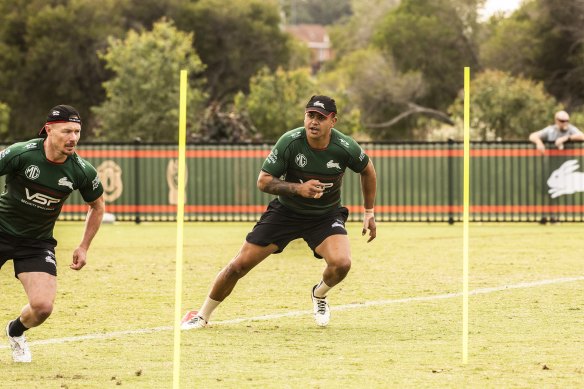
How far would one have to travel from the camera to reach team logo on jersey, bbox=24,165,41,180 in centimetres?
927

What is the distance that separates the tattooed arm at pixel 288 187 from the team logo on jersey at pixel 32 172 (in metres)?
2.00

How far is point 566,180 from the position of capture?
24.5 metres

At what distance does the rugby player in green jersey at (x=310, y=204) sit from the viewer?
10.7 metres

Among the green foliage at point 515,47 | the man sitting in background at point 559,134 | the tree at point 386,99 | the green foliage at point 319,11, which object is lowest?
the man sitting in background at point 559,134

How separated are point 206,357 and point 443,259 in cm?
843

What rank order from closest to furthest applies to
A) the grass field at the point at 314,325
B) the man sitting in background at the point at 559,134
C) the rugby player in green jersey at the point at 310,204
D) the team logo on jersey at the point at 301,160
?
the grass field at the point at 314,325, the rugby player in green jersey at the point at 310,204, the team logo on jersey at the point at 301,160, the man sitting in background at the point at 559,134

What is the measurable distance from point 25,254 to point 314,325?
2792 mm

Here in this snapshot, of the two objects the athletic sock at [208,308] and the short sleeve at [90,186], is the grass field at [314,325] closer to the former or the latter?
the athletic sock at [208,308]

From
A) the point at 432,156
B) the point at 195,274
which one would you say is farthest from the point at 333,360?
the point at 432,156

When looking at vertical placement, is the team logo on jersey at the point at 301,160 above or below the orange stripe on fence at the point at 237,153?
below

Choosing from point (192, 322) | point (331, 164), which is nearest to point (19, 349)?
point (192, 322)

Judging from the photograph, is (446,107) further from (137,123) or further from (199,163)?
(199,163)

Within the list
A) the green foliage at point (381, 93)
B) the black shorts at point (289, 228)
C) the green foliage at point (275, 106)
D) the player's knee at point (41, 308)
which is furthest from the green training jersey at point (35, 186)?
the green foliage at point (381, 93)

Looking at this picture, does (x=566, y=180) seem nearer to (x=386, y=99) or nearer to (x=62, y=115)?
(x=62, y=115)
